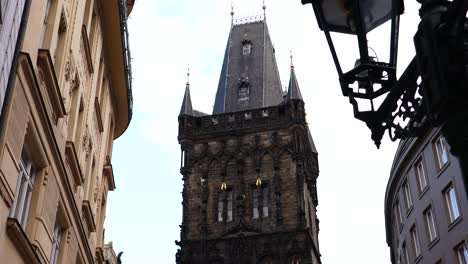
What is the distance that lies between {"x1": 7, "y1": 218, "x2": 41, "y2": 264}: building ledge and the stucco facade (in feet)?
59.9

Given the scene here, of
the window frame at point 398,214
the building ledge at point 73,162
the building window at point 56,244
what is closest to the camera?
the building window at point 56,244

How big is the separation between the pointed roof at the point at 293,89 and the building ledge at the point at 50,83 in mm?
47486

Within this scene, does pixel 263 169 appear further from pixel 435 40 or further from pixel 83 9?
pixel 435 40

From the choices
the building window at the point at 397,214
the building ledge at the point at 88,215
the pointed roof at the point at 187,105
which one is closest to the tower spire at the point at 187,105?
the pointed roof at the point at 187,105

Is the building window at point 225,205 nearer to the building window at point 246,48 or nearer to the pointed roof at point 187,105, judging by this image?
the pointed roof at point 187,105

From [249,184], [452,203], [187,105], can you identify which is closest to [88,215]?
[452,203]

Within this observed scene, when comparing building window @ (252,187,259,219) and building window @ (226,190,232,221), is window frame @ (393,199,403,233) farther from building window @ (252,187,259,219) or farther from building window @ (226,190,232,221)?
building window @ (226,190,232,221)

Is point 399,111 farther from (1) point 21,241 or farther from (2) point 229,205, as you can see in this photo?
(2) point 229,205

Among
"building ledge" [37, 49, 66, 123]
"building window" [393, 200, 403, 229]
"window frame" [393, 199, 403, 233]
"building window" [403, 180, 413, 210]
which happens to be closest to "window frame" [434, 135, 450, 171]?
"building window" [403, 180, 413, 210]

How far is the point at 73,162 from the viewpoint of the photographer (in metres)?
15.6

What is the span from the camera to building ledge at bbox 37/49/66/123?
40.2 ft

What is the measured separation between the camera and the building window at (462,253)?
2654 cm

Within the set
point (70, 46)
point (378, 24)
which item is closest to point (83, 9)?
point (70, 46)

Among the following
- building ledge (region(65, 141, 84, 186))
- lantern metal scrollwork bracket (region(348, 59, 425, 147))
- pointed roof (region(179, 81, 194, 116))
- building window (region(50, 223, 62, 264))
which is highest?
pointed roof (region(179, 81, 194, 116))
